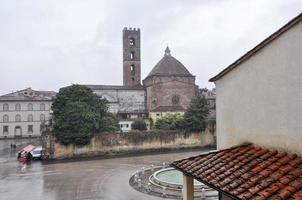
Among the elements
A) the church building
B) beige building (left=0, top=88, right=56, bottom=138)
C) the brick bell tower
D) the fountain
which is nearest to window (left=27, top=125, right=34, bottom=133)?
beige building (left=0, top=88, right=56, bottom=138)

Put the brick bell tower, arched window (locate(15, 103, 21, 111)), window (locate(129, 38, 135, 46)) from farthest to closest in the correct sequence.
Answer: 1. window (locate(129, 38, 135, 46))
2. the brick bell tower
3. arched window (locate(15, 103, 21, 111))

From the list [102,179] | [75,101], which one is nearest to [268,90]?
[102,179]

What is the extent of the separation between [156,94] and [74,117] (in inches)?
928

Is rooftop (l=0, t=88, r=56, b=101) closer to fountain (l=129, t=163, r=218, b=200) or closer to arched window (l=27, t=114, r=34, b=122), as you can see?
arched window (l=27, t=114, r=34, b=122)

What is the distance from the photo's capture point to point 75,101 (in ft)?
104

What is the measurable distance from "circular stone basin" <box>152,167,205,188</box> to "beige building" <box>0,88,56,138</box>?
38527 mm

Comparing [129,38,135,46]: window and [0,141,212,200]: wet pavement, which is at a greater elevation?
[129,38,135,46]: window

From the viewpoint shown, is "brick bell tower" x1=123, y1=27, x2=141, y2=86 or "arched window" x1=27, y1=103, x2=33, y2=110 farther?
"brick bell tower" x1=123, y1=27, x2=141, y2=86

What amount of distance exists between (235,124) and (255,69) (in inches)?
62.4

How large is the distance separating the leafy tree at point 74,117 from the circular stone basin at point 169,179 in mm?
13472

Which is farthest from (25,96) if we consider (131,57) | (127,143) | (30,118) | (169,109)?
(127,143)

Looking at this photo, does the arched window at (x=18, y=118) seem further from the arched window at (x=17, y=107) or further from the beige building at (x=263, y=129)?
the beige building at (x=263, y=129)

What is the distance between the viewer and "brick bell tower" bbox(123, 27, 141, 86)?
2462 inches

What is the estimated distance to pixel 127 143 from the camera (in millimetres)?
33281
